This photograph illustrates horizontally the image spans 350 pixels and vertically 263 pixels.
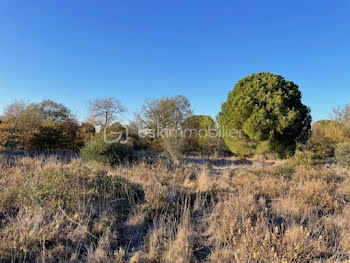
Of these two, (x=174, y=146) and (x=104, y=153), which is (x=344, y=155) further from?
(x=104, y=153)

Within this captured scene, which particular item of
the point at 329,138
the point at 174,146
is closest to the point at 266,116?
the point at 174,146

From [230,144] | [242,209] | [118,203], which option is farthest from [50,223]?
[230,144]

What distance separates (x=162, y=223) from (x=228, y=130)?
316 inches

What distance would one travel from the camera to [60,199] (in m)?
2.97

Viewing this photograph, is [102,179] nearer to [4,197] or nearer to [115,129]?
[4,197]

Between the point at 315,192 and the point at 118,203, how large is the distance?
3.68 m

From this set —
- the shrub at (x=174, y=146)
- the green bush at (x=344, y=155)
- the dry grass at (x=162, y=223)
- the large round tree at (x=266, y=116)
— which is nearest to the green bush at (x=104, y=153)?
the dry grass at (x=162, y=223)

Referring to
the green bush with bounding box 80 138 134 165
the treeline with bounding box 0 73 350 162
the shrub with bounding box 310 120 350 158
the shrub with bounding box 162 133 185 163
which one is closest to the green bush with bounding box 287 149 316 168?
the treeline with bounding box 0 73 350 162

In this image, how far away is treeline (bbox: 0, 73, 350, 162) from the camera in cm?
853

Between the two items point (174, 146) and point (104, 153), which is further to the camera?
point (174, 146)

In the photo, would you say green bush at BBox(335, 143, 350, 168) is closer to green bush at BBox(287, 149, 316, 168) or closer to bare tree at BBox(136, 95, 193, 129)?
green bush at BBox(287, 149, 316, 168)

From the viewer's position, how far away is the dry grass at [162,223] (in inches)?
81.5

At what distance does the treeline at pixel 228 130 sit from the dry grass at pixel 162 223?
340 centimetres

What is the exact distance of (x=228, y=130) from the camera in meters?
10.1
